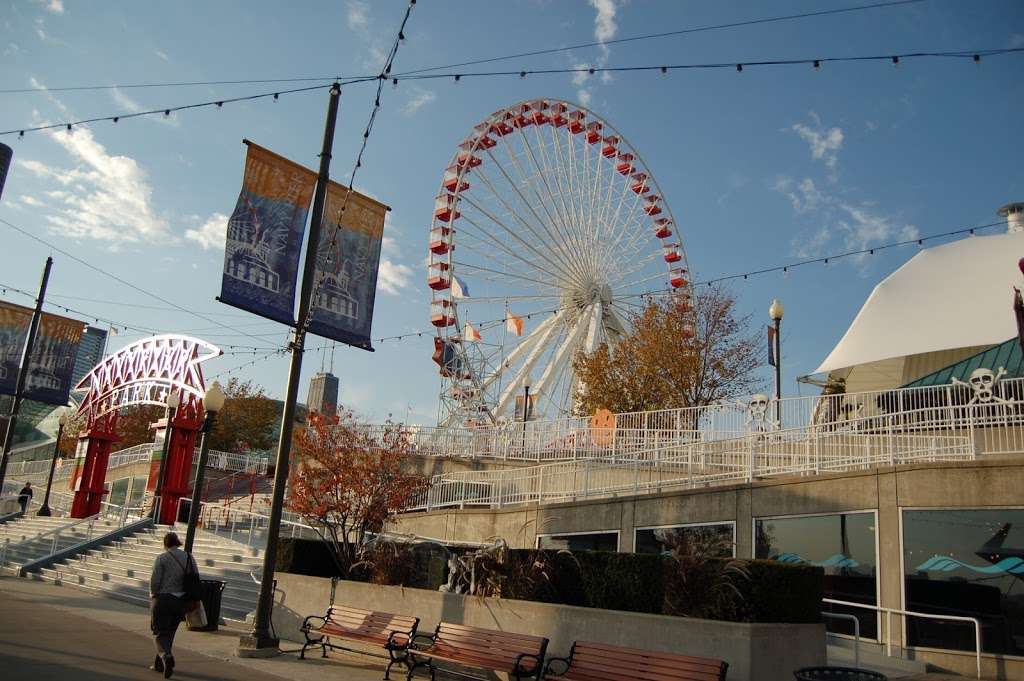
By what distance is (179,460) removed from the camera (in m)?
25.7

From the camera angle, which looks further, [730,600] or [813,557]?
[813,557]

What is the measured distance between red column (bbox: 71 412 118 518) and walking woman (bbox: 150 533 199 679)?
68.1 ft

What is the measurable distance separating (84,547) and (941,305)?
2619 centimetres

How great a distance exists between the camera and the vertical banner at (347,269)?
505 inches

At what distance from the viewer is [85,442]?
97.3 feet

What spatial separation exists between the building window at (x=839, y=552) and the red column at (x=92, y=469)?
23.2 meters

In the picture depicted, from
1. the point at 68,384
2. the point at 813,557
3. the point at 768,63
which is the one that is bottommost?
the point at 813,557

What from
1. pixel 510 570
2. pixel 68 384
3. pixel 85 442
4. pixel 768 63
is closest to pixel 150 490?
pixel 85 442

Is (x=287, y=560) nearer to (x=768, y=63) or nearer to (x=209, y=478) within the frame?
(x=768, y=63)

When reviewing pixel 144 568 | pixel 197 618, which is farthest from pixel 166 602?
Result: pixel 144 568

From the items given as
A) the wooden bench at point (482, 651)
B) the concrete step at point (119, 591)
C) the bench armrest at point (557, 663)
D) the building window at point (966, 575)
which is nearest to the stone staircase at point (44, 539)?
the concrete step at point (119, 591)

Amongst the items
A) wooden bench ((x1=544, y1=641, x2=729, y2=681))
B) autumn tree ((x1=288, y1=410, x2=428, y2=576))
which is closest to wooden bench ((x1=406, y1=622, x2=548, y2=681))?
wooden bench ((x1=544, y1=641, x2=729, y2=681))

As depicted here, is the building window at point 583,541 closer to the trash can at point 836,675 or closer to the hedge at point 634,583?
the hedge at point 634,583

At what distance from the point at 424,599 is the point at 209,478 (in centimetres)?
2957
